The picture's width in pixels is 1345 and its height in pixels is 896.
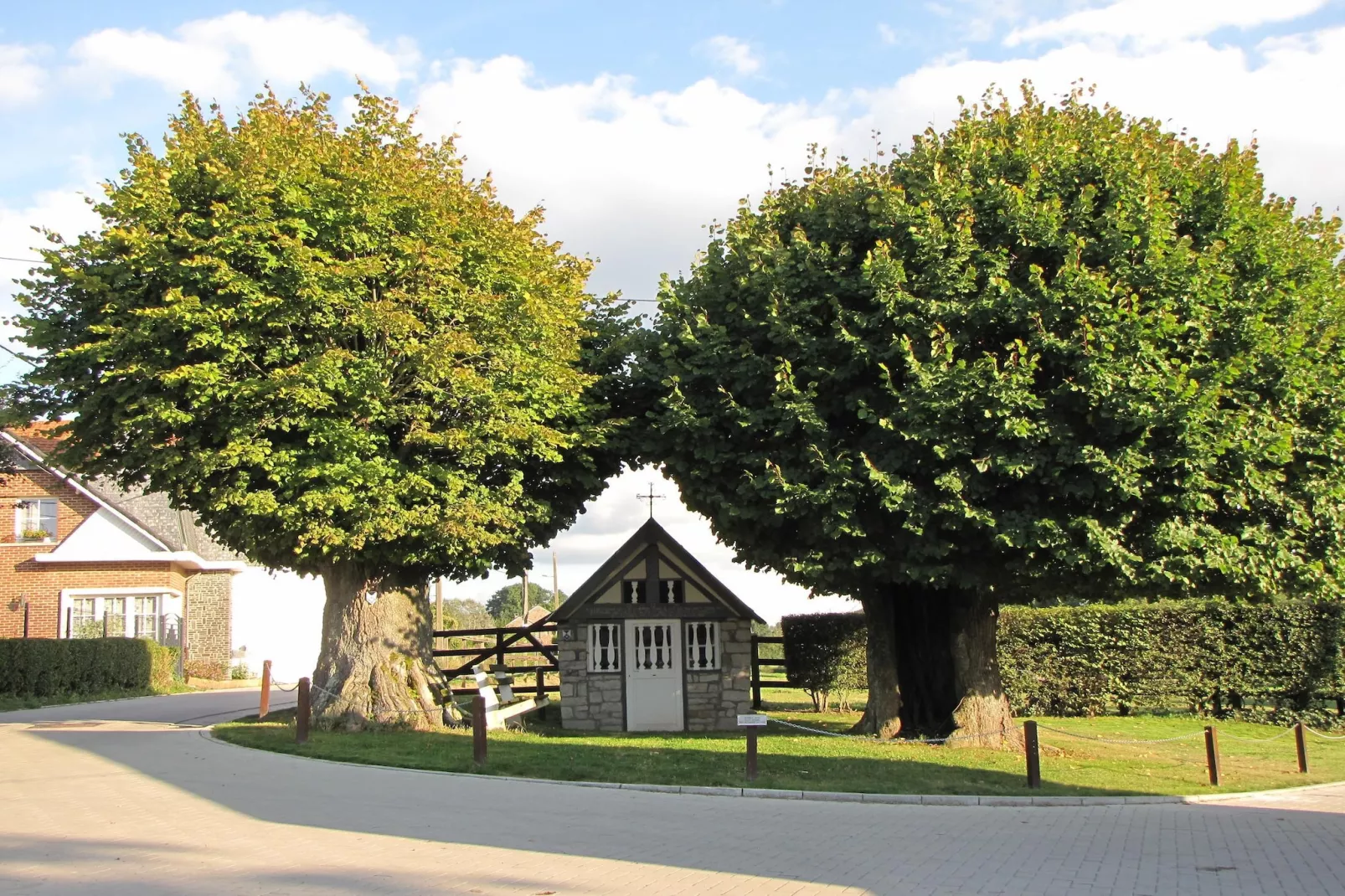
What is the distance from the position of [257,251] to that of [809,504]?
9.09 metres

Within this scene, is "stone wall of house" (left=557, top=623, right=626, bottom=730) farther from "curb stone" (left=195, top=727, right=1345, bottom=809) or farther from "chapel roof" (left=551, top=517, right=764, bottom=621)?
"curb stone" (left=195, top=727, right=1345, bottom=809)

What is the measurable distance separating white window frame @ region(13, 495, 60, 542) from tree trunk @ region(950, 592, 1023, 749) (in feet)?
90.5

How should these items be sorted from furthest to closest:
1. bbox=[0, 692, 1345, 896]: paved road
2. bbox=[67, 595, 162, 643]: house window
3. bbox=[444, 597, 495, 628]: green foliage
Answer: bbox=[444, 597, 495, 628]: green foliage < bbox=[67, 595, 162, 643]: house window < bbox=[0, 692, 1345, 896]: paved road

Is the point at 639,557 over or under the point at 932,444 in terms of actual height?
under

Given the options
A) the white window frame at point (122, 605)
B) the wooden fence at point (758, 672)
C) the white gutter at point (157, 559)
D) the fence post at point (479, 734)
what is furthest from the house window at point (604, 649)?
the white gutter at point (157, 559)

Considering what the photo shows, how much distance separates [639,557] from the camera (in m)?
20.6

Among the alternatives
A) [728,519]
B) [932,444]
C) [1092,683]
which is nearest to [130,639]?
[728,519]

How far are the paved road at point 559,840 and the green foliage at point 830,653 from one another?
11362 millimetres

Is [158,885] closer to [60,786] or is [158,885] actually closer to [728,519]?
[60,786]

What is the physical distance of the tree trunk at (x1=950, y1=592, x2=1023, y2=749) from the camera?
18.1 meters

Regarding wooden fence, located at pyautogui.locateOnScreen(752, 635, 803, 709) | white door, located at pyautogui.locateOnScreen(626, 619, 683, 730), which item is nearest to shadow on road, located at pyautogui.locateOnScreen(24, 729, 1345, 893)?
white door, located at pyautogui.locateOnScreen(626, 619, 683, 730)

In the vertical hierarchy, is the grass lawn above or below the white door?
below

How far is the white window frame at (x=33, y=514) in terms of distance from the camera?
107 feet

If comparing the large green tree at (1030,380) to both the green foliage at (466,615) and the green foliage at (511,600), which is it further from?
the green foliage at (511,600)
